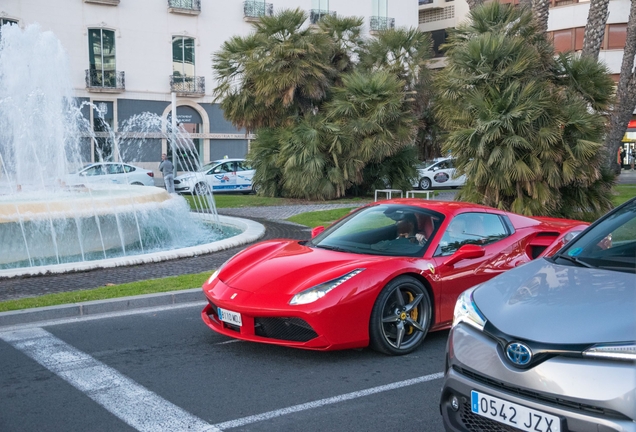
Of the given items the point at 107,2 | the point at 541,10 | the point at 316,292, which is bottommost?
the point at 316,292

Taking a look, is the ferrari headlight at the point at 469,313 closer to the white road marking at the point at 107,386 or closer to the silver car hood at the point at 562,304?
the silver car hood at the point at 562,304

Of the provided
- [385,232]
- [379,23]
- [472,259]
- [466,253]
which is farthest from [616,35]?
[466,253]

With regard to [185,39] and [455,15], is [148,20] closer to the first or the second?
[185,39]

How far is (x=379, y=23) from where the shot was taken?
162ft

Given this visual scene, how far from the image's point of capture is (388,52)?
26.0 meters

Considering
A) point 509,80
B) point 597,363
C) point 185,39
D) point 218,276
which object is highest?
point 185,39

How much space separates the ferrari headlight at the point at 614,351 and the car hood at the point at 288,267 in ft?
9.43

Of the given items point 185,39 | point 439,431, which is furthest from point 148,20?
point 439,431

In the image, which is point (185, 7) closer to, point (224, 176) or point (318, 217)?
point (224, 176)

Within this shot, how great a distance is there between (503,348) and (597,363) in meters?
0.46

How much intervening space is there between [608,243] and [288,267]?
2720mm

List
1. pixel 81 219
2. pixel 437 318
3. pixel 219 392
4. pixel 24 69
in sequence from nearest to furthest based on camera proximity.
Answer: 1. pixel 219 392
2. pixel 437 318
3. pixel 81 219
4. pixel 24 69

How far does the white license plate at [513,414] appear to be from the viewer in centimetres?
327

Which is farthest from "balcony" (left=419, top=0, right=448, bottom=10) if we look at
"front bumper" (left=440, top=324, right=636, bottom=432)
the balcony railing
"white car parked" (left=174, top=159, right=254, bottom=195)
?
"front bumper" (left=440, top=324, right=636, bottom=432)
